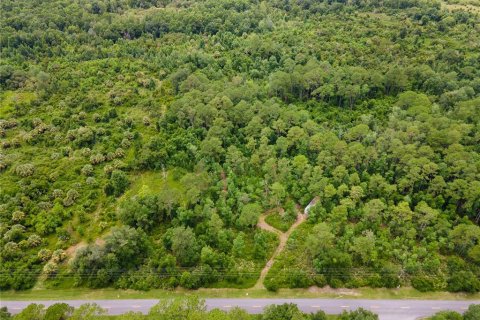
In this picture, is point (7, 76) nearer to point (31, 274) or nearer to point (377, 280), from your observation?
point (31, 274)

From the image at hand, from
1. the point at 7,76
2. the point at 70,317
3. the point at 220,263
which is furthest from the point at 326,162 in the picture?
the point at 7,76

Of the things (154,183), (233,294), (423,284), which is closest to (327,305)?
(233,294)

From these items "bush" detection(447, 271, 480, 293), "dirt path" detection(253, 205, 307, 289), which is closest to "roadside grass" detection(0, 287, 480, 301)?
"bush" detection(447, 271, 480, 293)

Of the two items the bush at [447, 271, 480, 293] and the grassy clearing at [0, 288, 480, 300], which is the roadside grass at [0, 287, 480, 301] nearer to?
the grassy clearing at [0, 288, 480, 300]

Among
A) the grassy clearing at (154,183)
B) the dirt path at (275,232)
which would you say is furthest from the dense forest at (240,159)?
the dirt path at (275,232)

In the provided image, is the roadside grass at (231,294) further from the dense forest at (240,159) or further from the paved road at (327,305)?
the dense forest at (240,159)

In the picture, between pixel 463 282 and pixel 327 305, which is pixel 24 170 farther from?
pixel 463 282
